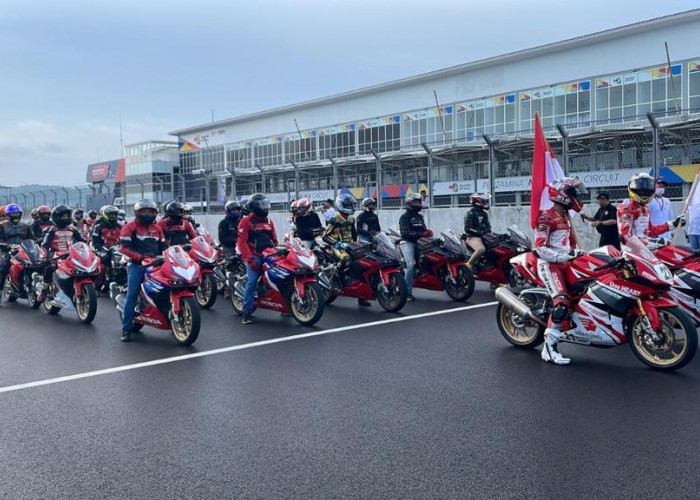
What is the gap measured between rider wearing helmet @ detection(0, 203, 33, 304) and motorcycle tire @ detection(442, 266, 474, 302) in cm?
757

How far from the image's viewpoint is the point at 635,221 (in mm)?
9328

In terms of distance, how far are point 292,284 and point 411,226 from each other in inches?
115

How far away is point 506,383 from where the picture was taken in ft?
21.0

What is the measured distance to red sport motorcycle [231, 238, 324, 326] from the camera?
32.6ft

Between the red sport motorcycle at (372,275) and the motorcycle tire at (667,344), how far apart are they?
14.4ft

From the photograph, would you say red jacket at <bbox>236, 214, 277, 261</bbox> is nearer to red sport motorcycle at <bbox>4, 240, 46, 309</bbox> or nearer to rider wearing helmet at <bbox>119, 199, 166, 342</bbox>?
rider wearing helmet at <bbox>119, 199, 166, 342</bbox>

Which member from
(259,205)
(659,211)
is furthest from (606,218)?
(259,205)

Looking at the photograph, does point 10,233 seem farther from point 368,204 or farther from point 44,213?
point 368,204

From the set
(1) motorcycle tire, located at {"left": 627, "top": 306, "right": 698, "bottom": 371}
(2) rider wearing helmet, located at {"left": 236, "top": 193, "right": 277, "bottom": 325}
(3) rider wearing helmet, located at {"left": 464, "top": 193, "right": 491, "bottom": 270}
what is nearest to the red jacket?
(2) rider wearing helmet, located at {"left": 236, "top": 193, "right": 277, "bottom": 325}

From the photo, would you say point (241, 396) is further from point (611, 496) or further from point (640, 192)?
point (640, 192)

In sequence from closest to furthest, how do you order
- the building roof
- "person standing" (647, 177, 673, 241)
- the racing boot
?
the racing boot < "person standing" (647, 177, 673, 241) < the building roof

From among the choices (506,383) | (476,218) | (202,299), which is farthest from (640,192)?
(202,299)

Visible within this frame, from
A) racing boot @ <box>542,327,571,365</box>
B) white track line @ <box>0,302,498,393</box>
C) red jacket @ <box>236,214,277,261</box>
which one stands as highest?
red jacket @ <box>236,214,277,261</box>

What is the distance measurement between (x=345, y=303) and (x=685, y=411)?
7405mm
